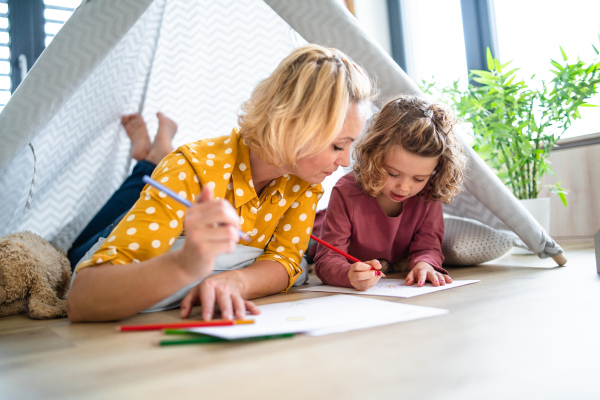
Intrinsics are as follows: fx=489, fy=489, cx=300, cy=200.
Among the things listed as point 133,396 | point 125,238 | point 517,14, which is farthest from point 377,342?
point 517,14

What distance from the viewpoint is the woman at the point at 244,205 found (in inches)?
26.9

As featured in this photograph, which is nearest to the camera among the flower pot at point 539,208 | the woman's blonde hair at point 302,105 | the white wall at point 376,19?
the woman's blonde hair at point 302,105

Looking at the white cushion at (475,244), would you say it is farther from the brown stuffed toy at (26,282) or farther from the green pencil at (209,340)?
the brown stuffed toy at (26,282)

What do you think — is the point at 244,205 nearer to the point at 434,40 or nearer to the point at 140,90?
the point at 140,90

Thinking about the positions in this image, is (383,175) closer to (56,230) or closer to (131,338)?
(131,338)

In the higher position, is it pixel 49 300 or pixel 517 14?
pixel 517 14

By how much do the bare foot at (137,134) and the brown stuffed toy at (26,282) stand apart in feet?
1.94

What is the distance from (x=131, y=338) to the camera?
2.25 feet

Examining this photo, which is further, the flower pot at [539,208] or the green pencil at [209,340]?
the flower pot at [539,208]

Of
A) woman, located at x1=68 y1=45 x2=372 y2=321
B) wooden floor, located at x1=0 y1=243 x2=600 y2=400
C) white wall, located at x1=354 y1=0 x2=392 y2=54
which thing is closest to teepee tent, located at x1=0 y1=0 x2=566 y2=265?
woman, located at x1=68 y1=45 x2=372 y2=321

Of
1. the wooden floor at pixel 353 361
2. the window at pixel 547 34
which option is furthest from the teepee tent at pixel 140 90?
the window at pixel 547 34

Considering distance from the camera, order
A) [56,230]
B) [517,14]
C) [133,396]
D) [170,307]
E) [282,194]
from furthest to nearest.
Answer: [517,14]
[56,230]
[282,194]
[170,307]
[133,396]

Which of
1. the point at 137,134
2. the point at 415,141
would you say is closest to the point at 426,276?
the point at 415,141

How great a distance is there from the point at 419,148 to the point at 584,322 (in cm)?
61
